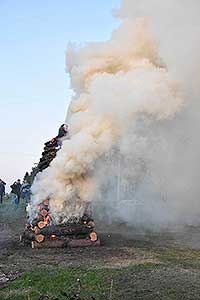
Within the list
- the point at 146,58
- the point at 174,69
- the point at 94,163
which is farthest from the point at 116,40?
the point at 94,163

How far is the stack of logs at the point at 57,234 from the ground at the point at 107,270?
442mm

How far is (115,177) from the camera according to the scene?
24.1 metres

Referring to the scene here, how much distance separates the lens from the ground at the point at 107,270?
798 cm

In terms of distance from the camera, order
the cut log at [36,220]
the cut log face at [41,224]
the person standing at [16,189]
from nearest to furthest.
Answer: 1. the cut log face at [41,224]
2. the cut log at [36,220]
3. the person standing at [16,189]

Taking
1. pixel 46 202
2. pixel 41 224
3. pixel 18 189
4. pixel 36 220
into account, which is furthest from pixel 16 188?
pixel 41 224

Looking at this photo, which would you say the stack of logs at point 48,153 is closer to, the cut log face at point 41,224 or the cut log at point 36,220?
the cut log at point 36,220

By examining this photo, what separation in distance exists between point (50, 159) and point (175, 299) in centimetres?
888

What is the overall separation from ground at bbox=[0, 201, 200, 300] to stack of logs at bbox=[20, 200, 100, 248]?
442 mm

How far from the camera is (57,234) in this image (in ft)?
44.7

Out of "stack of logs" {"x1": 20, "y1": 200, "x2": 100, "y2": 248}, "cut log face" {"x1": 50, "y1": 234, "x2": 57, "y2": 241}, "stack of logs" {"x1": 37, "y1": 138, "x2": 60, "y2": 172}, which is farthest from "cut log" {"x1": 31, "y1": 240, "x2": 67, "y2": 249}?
"stack of logs" {"x1": 37, "y1": 138, "x2": 60, "y2": 172}

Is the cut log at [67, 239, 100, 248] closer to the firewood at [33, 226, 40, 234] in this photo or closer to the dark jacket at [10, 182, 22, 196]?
the firewood at [33, 226, 40, 234]

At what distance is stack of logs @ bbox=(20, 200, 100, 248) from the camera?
43.9 feet

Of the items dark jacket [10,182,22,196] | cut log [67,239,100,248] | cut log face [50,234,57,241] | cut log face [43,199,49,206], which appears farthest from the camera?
dark jacket [10,182,22,196]

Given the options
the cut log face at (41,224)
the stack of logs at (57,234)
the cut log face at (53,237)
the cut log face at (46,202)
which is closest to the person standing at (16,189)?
the cut log face at (46,202)
